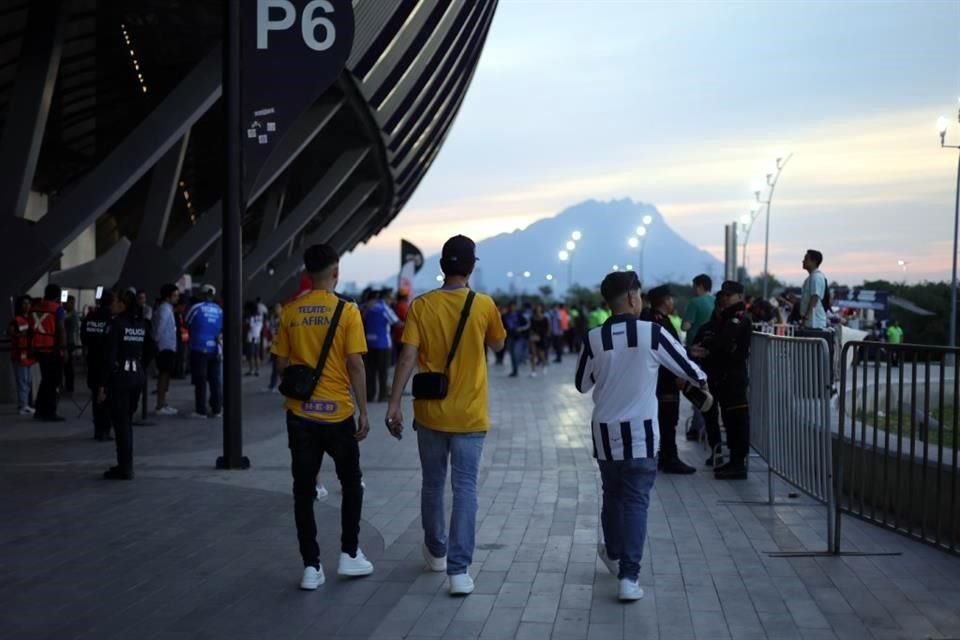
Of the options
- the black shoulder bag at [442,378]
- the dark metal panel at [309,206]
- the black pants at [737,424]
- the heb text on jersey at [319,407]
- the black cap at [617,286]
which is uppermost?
the dark metal panel at [309,206]

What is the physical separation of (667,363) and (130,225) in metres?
52.4

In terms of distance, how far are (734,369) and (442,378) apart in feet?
16.1

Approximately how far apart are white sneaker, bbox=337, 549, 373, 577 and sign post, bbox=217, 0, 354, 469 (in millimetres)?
4567

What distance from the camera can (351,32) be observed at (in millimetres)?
11492

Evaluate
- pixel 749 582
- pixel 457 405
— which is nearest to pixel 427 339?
pixel 457 405

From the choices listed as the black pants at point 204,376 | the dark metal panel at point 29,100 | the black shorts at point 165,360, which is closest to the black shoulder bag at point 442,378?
the black pants at point 204,376

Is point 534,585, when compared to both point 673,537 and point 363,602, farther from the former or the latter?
point 673,537

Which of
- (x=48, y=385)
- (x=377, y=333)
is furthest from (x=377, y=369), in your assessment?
(x=48, y=385)

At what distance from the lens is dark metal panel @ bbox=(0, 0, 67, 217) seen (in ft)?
60.0

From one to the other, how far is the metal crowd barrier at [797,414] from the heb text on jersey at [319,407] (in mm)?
3136

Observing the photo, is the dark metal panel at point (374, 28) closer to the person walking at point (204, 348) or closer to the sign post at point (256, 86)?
the person walking at point (204, 348)

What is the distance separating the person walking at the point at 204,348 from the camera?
1639cm

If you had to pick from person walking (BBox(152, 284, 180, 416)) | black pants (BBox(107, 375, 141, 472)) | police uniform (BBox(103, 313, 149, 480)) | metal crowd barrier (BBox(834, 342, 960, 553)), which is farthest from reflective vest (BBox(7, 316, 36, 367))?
metal crowd barrier (BBox(834, 342, 960, 553))

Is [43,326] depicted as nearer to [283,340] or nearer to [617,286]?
[283,340]
